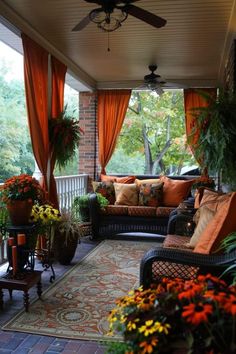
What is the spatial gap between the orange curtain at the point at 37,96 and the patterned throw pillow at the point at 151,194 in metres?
1.69

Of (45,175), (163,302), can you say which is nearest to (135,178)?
(45,175)

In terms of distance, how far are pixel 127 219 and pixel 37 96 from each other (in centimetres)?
224

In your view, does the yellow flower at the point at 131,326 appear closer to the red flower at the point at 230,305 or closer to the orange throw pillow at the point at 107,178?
the red flower at the point at 230,305

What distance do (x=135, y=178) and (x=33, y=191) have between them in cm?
301

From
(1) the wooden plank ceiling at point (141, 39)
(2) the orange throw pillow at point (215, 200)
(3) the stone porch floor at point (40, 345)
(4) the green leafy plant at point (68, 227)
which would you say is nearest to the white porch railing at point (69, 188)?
(4) the green leafy plant at point (68, 227)

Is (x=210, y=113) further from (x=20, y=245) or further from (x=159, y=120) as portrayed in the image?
(x=159, y=120)

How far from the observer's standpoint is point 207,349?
1.20 metres

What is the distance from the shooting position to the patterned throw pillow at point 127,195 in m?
5.36

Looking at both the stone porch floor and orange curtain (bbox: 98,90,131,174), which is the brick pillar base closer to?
orange curtain (bbox: 98,90,131,174)

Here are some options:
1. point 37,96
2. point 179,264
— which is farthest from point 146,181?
point 179,264

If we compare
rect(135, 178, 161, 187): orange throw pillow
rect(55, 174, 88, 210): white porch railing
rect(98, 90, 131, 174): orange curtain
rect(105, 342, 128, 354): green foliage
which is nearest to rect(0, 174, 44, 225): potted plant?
rect(55, 174, 88, 210): white porch railing

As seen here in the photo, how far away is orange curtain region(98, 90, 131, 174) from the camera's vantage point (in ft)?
21.2

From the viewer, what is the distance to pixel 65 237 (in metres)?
3.81

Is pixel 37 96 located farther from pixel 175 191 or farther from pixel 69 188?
pixel 175 191
